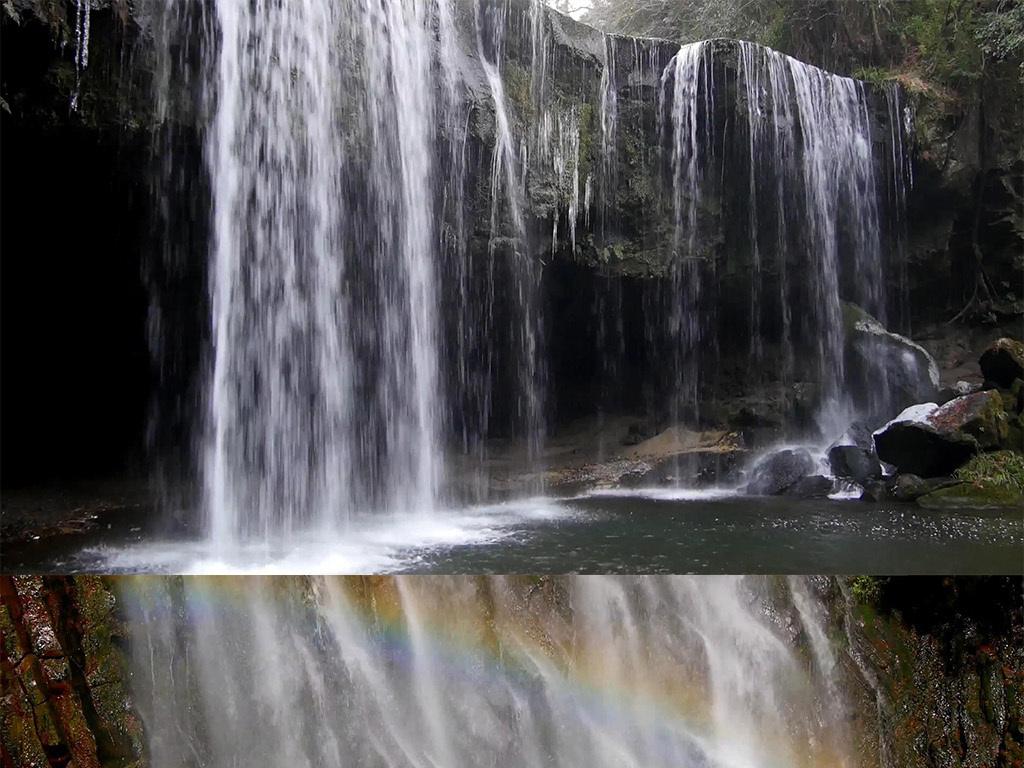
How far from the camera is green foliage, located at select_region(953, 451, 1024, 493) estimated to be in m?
6.66

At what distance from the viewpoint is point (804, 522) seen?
614 cm

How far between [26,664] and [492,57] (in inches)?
287

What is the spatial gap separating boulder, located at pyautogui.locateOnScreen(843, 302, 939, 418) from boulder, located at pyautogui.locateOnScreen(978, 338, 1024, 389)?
769 mm

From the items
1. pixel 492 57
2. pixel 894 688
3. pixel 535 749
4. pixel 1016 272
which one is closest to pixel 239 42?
pixel 492 57

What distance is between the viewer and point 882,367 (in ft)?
30.3

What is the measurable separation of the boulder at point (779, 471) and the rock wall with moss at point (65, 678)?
22.4ft

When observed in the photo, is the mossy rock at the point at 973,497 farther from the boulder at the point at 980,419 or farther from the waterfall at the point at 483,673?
the waterfall at the point at 483,673

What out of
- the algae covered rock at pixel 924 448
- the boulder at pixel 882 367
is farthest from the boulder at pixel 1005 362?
the algae covered rock at pixel 924 448

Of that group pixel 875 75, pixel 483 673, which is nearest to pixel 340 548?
pixel 483 673

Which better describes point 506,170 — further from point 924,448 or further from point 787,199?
point 924,448

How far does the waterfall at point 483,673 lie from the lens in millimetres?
2244

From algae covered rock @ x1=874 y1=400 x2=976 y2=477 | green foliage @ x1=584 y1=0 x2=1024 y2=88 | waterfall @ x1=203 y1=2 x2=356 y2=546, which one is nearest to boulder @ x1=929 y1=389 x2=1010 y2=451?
algae covered rock @ x1=874 y1=400 x2=976 y2=477

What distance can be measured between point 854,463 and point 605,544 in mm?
3557

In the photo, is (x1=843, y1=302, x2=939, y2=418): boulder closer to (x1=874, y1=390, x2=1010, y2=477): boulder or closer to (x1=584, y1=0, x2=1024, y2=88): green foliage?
(x1=874, y1=390, x2=1010, y2=477): boulder
